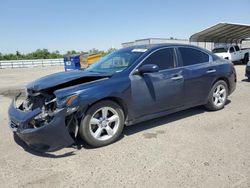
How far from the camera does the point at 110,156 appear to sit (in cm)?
345

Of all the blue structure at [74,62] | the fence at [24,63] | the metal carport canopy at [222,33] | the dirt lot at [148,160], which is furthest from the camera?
the fence at [24,63]

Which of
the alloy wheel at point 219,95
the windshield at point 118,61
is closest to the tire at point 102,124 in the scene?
the windshield at point 118,61

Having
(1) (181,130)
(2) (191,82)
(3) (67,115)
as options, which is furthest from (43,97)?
(2) (191,82)

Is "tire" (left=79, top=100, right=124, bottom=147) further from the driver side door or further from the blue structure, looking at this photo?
the blue structure

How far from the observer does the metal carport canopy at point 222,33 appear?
853 inches

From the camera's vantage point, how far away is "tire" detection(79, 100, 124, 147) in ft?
11.8

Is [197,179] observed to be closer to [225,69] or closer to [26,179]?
[26,179]

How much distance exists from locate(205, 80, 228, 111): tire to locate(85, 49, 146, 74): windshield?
2.06 m

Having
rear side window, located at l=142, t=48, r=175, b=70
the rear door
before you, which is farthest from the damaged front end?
the rear door

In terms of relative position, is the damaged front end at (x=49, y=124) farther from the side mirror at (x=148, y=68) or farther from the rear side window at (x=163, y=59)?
the rear side window at (x=163, y=59)

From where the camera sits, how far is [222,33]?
2509 cm

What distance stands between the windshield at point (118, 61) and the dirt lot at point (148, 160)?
122cm

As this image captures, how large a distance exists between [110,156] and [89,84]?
1147 millimetres

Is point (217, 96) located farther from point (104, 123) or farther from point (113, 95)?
point (104, 123)
